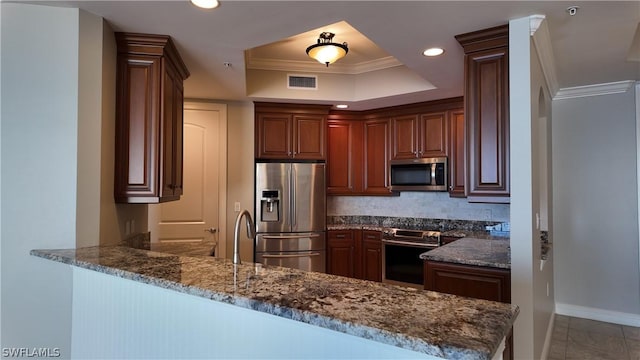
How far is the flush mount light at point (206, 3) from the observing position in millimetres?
2039

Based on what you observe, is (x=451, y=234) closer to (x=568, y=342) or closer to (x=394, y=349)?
(x=568, y=342)

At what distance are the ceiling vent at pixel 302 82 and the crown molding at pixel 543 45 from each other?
231 centimetres

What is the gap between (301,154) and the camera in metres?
4.48

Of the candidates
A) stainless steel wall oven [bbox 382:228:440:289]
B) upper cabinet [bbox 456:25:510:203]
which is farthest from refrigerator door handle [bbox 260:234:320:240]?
upper cabinet [bbox 456:25:510:203]

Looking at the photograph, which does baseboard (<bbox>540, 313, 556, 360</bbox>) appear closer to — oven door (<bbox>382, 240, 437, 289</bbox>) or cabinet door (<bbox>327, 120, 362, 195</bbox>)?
oven door (<bbox>382, 240, 437, 289</bbox>)

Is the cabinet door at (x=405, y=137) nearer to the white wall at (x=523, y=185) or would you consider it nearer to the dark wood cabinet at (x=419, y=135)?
the dark wood cabinet at (x=419, y=135)

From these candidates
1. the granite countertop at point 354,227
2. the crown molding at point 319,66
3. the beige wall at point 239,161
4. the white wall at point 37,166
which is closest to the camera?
the white wall at point 37,166

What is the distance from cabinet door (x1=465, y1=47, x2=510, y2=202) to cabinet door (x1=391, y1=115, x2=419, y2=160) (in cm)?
200

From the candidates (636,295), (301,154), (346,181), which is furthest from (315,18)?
(636,295)

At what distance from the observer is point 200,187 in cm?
427

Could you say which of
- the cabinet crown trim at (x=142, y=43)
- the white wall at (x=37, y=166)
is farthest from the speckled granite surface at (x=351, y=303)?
the cabinet crown trim at (x=142, y=43)

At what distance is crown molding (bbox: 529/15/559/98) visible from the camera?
2168 millimetres

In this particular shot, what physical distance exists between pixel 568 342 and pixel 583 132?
2.16 meters

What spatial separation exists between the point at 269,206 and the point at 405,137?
193cm
